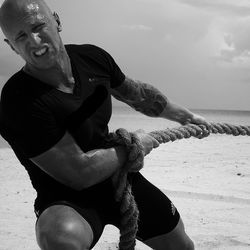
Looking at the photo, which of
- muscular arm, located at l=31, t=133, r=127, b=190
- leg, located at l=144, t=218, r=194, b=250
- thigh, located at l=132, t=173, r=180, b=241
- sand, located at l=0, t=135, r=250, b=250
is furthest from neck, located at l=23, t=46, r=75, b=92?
sand, located at l=0, t=135, r=250, b=250

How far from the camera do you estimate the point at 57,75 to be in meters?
2.57

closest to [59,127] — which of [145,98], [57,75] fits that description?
[57,75]

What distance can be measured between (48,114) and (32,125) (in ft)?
0.31

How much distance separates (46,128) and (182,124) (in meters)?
1.27

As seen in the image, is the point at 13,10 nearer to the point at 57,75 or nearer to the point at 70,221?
→ the point at 57,75

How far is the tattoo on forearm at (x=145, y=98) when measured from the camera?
3197 mm

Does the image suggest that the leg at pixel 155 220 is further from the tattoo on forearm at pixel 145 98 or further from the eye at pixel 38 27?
the eye at pixel 38 27

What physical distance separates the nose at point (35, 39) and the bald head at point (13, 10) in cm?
12

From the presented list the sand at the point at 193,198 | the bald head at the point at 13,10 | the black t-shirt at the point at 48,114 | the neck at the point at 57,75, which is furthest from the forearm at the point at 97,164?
the sand at the point at 193,198

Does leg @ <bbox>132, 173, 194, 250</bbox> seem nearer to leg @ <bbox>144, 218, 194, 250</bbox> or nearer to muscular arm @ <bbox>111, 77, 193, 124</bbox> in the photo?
leg @ <bbox>144, 218, 194, 250</bbox>

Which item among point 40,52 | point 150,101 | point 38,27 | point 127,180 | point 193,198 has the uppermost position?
point 38,27

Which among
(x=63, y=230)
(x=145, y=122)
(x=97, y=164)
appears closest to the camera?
(x=63, y=230)

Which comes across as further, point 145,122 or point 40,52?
point 145,122

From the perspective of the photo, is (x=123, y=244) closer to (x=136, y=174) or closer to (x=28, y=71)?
(x=136, y=174)
